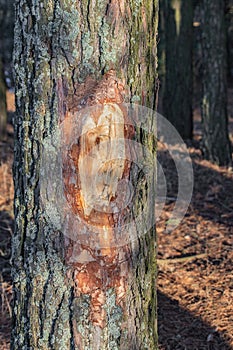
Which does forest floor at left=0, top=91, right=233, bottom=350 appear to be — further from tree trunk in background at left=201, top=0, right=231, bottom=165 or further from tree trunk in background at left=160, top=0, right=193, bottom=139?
tree trunk in background at left=160, top=0, right=193, bottom=139

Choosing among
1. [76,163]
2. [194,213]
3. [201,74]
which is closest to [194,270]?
[194,213]

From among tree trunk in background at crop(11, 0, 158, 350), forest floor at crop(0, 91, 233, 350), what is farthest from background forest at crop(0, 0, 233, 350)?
tree trunk in background at crop(11, 0, 158, 350)

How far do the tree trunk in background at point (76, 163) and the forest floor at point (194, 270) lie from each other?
1500 mm

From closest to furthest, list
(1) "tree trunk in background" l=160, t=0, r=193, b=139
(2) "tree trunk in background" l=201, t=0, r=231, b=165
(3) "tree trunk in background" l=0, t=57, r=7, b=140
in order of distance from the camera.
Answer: (2) "tree trunk in background" l=201, t=0, r=231, b=165, (3) "tree trunk in background" l=0, t=57, r=7, b=140, (1) "tree trunk in background" l=160, t=0, r=193, b=139

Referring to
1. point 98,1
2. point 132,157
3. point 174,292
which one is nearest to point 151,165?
point 132,157

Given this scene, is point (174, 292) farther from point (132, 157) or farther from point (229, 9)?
point (229, 9)

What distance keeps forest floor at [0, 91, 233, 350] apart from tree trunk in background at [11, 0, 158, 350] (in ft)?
4.92

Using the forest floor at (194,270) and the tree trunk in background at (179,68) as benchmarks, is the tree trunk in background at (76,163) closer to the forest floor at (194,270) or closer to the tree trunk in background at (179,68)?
the forest floor at (194,270)

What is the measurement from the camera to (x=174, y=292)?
4.84 metres

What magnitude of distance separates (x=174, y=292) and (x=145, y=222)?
2.21 metres

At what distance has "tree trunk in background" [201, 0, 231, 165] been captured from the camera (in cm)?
920

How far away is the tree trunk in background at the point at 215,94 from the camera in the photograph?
9.20 meters

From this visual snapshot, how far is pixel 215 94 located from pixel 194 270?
4.68 metres

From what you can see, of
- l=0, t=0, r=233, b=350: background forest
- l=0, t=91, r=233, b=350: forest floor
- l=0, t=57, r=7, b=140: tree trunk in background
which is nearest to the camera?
l=0, t=91, r=233, b=350: forest floor
